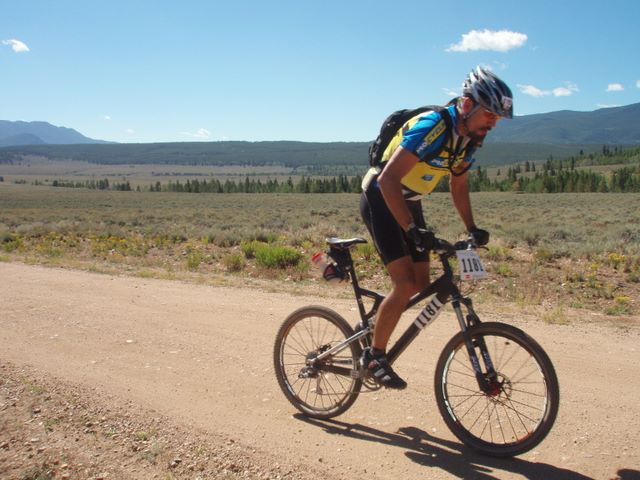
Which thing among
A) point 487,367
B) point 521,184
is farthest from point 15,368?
point 521,184

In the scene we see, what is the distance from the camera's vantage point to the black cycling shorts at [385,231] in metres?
3.71

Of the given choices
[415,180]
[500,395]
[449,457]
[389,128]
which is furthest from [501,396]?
[389,128]

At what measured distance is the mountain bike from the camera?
3471mm

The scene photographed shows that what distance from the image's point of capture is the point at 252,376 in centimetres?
501

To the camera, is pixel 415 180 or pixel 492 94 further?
pixel 415 180

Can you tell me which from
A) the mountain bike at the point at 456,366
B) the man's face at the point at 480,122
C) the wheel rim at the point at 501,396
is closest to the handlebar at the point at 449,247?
the mountain bike at the point at 456,366

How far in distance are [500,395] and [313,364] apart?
1409 millimetres

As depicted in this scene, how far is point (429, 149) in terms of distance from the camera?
11.3ft

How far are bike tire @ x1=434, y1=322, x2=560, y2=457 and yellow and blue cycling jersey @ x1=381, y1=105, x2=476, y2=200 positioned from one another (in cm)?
103

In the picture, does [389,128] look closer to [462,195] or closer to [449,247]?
[462,195]

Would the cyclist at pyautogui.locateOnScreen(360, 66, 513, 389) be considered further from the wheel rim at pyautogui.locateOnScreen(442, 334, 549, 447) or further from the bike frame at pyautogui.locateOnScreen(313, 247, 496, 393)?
the wheel rim at pyautogui.locateOnScreen(442, 334, 549, 447)

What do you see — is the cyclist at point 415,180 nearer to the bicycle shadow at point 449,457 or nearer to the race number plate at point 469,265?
the race number plate at point 469,265

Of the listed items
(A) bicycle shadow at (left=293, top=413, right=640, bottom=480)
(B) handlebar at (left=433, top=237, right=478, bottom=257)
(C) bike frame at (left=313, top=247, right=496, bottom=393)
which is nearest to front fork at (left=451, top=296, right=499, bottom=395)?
(C) bike frame at (left=313, top=247, right=496, bottom=393)

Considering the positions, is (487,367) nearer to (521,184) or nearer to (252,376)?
(252,376)
